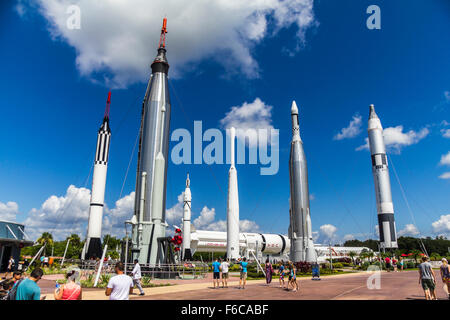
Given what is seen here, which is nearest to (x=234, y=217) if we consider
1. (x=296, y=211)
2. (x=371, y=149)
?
(x=296, y=211)

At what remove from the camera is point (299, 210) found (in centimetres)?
3562

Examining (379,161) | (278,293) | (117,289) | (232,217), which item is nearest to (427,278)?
(278,293)

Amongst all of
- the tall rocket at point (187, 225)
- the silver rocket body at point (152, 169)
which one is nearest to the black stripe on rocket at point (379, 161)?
the tall rocket at point (187, 225)

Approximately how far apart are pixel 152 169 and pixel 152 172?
25 cm

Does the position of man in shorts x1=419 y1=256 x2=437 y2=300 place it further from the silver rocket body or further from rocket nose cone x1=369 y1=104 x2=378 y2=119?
rocket nose cone x1=369 y1=104 x2=378 y2=119

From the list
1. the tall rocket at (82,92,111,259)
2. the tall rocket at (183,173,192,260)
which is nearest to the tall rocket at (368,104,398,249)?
the tall rocket at (183,173,192,260)

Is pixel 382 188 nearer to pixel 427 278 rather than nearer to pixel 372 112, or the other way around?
pixel 372 112

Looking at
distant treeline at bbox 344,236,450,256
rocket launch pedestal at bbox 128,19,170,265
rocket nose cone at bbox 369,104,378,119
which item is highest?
rocket nose cone at bbox 369,104,378,119

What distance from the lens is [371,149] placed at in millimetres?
45688

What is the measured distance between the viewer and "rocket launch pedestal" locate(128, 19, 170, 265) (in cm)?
2252

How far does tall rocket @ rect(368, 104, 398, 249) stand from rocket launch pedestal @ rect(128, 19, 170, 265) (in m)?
33.8
